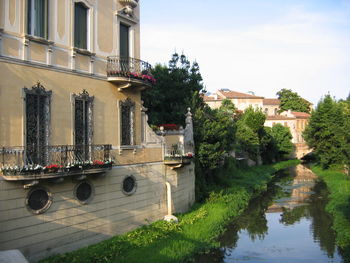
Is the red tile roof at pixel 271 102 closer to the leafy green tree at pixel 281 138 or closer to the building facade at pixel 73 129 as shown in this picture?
the leafy green tree at pixel 281 138

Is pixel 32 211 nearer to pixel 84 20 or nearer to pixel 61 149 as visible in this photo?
pixel 61 149

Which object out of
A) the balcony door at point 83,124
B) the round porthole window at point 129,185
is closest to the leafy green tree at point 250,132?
the round porthole window at point 129,185

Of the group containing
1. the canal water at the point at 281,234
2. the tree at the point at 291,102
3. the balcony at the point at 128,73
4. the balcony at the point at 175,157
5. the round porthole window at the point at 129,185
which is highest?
the tree at the point at 291,102

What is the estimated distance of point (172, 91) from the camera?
27.2 meters

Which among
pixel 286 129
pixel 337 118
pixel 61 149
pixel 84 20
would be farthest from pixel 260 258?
pixel 286 129

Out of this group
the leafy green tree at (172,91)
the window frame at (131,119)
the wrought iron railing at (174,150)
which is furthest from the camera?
the leafy green tree at (172,91)

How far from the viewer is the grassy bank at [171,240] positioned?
40.9 feet

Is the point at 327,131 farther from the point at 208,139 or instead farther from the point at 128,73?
the point at 128,73

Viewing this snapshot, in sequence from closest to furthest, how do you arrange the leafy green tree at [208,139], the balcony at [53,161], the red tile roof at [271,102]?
1. the balcony at [53,161]
2. the leafy green tree at [208,139]
3. the red tile roof at [271,102]

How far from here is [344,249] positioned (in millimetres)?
16344

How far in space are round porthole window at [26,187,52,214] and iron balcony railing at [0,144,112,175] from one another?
2.82 feet

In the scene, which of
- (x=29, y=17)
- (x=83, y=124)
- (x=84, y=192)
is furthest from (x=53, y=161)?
(x=29, y=17)

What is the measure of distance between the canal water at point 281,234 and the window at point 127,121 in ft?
19.9

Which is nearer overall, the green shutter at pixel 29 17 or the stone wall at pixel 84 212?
the stone wall at pixel 84 212
